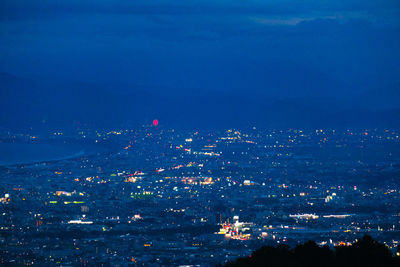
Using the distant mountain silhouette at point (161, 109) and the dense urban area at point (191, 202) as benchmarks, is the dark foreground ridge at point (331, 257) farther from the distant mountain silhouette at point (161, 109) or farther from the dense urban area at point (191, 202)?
the distant mountain silhouette at point (161, 109)

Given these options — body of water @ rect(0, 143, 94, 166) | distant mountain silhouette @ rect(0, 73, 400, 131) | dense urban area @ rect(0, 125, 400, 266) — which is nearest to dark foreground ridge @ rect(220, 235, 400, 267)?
dense urban area @ rect(0, 125, 400, 266)

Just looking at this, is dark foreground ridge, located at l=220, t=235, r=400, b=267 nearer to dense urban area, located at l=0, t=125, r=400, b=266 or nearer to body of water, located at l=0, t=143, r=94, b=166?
dense urban area, located at l=0, t=125, r=400, b=266

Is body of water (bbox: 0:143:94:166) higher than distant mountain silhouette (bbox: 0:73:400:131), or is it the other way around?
distant mountain silhouette (bbox: 0:73:400:131)

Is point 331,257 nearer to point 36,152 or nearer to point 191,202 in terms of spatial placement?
point 191,202

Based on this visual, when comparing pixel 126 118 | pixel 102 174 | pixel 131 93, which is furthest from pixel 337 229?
pixel 131 93

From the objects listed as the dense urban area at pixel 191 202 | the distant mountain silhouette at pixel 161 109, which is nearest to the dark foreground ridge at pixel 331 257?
the dense urban area at pixel 191 202

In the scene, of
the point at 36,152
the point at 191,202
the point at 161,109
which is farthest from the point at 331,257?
the point at 161,109
